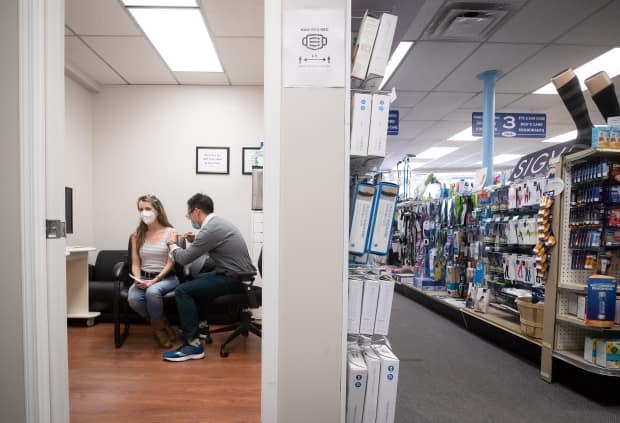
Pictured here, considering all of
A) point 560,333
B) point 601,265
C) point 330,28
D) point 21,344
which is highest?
point 330,28

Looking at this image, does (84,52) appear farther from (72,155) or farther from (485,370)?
(485,370)

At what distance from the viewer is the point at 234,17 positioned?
2912mm

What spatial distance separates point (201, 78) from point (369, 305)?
362 cm

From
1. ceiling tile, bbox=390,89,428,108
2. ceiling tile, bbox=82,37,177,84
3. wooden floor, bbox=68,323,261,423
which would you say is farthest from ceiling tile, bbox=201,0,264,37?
ceiling tile, bbox=390,89,428,108

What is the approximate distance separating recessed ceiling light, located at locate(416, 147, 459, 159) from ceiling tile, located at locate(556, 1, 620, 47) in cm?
541

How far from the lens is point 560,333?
2410 millimetres

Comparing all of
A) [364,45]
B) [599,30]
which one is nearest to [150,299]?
[364,45]

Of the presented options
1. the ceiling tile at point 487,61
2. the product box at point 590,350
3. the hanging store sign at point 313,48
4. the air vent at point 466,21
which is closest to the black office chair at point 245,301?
the hanging store sign at point 313,48

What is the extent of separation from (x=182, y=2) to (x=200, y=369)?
111 inches

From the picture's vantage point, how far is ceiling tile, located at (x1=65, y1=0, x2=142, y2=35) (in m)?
2.75

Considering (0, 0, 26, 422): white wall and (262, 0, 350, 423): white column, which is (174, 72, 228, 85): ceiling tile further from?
(262, 0, 350, 423): white column

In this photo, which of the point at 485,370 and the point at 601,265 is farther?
the point at 485,370

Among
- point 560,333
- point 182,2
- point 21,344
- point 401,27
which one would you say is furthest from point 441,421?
point 182,2

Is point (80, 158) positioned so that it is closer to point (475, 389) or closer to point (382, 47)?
point (382, 47)
